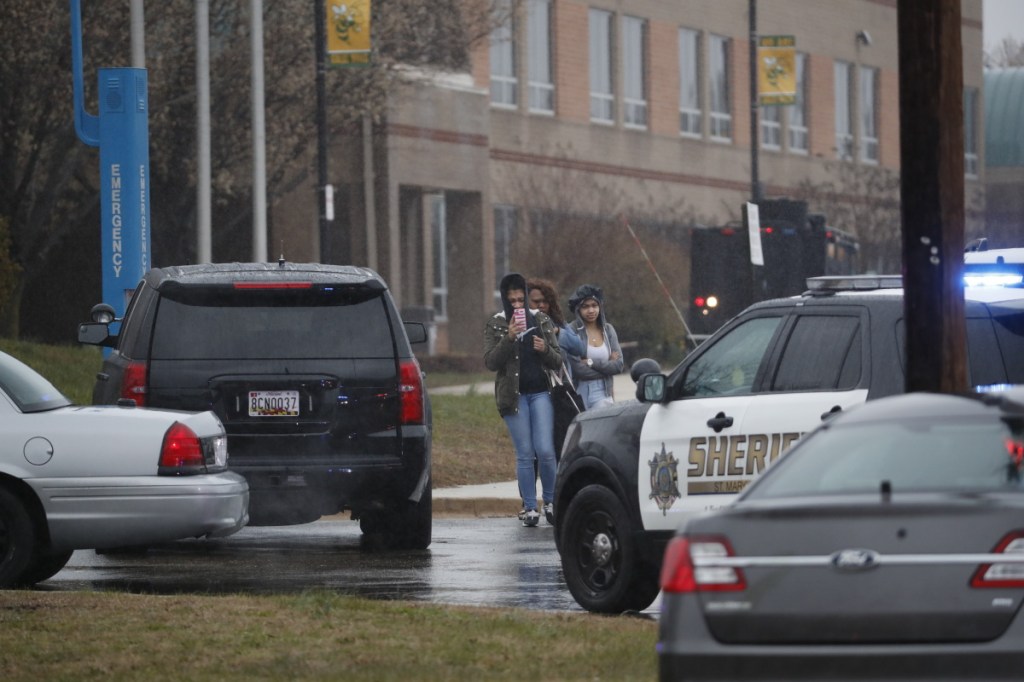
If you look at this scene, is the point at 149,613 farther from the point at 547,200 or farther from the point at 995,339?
the point at 547,200

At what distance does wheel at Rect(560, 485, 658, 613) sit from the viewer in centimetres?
1021

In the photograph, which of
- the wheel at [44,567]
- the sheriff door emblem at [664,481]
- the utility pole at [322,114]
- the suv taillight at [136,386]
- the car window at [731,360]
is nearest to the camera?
the sheriff door emblem at [664,481]

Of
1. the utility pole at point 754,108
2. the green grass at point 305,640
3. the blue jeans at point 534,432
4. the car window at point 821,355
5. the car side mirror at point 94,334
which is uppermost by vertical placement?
the utility pole at point 754,108

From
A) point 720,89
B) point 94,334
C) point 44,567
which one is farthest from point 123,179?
point 720,89

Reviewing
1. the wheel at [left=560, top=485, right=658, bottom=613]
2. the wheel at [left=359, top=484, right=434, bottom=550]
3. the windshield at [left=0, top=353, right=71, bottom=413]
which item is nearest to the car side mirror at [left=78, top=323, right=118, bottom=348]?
the windshield at [left=0, top=353, right=71, bottom=413]

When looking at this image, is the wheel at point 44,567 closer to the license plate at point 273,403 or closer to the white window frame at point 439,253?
the license plate at point 273,403

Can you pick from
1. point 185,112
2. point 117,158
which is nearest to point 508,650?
point 117,158

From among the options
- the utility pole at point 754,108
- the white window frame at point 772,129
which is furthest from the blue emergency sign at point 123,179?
the white window frame at point 772,129

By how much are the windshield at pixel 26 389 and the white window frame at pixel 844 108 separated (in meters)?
49.3

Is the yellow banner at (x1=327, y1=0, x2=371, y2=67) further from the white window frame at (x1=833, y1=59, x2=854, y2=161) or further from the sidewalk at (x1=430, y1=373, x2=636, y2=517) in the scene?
the white window frame at (x1=833, y1=59, x2=854, y2=161)

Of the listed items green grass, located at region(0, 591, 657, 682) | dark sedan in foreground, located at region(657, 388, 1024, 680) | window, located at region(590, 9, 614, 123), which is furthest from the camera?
window, located at region(590, 9, 614, 123)

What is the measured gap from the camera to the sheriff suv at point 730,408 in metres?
9.60

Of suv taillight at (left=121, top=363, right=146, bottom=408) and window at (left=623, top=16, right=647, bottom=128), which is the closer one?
suv taillight at (left=121, top=363, right=146, bottom=408)

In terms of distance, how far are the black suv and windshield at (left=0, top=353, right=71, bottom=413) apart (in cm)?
75
